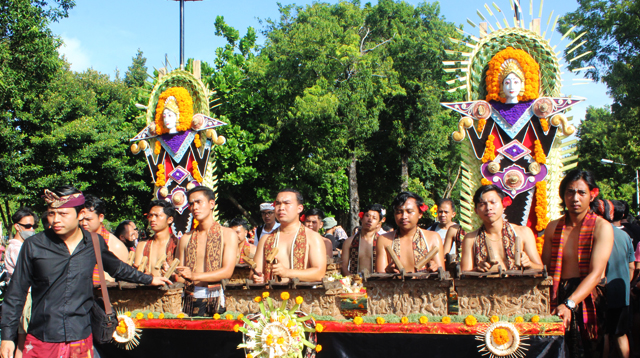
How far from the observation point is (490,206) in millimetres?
3826

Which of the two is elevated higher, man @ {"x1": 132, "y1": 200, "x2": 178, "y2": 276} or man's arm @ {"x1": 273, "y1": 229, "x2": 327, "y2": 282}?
man @ {"x1": 132, "y1": 200, "x2": 178, "y2": 276}

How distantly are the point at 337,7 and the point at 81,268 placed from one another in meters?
18.3

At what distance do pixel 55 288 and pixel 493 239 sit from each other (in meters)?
2.94

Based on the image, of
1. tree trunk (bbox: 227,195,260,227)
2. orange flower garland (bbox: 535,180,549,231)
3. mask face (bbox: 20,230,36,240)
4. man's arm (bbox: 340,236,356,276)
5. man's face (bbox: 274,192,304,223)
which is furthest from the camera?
tree trunk (bbox: 227,195,260,227)

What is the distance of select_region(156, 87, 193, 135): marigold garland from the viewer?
8.98 m

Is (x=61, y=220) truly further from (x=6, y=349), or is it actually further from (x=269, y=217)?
(x=269, y=217)

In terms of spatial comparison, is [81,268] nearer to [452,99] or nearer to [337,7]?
[337,7]

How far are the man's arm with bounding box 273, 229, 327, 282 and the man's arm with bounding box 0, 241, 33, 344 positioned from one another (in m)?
1.52

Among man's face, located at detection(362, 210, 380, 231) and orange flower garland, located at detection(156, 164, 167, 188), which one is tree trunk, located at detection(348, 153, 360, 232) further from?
man's face, located at detection(362, 210, 380, 231)

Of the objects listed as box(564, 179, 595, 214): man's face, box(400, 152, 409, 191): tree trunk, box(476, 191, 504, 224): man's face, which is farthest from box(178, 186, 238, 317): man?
box(400, 152, 409, 191): tree trunk

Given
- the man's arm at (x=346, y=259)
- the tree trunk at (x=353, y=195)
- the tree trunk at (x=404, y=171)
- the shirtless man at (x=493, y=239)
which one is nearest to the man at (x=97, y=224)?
the man's arm at (x=346, y=259)

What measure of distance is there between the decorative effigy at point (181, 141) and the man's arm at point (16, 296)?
5726 mm

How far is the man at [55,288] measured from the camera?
2945mm

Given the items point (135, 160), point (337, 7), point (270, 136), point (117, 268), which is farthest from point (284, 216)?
point (337, 7)
